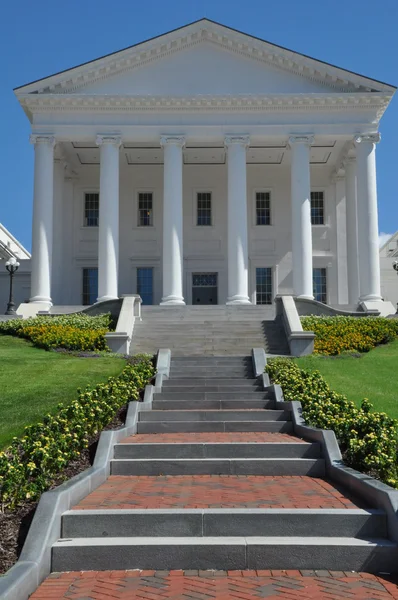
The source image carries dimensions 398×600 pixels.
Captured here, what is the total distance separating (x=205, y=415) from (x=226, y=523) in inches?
242

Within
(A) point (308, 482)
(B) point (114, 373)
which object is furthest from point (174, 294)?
(A) point (308, 482)

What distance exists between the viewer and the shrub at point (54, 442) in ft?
26.7

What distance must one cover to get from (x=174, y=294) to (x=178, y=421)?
1928 centimetres

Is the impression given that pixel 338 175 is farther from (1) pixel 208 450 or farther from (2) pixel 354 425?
(1) pixel 208 450

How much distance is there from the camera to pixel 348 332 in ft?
80.2

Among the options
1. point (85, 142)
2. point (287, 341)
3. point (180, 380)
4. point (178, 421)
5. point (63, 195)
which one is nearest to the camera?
point (178, 421)

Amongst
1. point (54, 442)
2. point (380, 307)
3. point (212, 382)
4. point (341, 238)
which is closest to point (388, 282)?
point (341, 238)

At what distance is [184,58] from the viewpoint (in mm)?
34312

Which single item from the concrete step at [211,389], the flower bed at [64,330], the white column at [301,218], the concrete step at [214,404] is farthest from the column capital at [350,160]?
the concrete step at [214,404]

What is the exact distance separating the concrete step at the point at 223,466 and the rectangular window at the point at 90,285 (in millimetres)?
29734

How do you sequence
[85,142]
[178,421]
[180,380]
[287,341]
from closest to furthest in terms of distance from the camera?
1. [178,421]
2. [180,380]
3. [287,341]
4. [85,142]

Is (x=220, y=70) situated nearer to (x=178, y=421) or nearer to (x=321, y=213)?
(x=321, y=213)

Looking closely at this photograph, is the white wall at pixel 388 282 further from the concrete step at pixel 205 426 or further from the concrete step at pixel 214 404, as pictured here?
the concrete step at pixel 205 426

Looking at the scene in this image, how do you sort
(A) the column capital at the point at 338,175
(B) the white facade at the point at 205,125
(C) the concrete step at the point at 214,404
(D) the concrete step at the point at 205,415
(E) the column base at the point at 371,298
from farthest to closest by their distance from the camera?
1. (A) the column capital at the point at 338,175
2. (B) the white facade at the point at 205,125
3. (E) the column base at the point at 371,298
4. (C) the concrete step at the point at 214,404
5. (D) the concrete step at the point at 205,415
